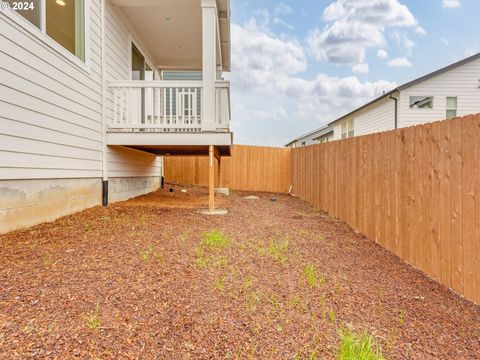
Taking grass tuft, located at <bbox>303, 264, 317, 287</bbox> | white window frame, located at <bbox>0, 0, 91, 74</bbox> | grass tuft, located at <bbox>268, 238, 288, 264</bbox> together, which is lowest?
grass tuft, located at <bbox>303, 264, 317, 287</bbox>

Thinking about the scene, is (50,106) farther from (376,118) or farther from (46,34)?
(376,118)

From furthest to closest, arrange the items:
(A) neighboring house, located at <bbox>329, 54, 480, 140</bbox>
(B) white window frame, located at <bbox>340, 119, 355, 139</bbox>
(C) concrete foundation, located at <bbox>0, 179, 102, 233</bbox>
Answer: (B) white window frame, located at <bbox>340, 119, 355, 139</bbox> < (A) neighboring house, located at <bbox>329, 54, 480, 140</bbox> < (C) concrete foundation, located at <bbox>0, 179, 102, 233</bbox>

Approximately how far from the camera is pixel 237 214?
594 centimetres

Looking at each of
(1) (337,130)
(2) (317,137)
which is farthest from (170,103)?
(2) (317,137)

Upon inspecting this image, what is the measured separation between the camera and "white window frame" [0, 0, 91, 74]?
345cm

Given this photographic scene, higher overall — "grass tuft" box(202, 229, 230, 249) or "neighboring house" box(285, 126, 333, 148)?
"neighboring house" box(285, 126, 333, 148)

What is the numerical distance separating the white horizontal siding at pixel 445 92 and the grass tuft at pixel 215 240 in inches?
461

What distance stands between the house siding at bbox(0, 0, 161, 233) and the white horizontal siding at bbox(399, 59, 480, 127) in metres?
11.6

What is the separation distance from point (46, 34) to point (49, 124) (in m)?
1.15

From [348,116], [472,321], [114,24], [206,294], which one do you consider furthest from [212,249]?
[348,116]

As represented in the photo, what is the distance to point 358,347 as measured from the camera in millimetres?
1931

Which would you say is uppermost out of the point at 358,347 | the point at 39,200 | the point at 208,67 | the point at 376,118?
the point at 376,118

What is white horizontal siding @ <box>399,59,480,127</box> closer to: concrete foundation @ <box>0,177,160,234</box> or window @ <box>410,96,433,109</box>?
window @ <box>410,96,433,109</box>

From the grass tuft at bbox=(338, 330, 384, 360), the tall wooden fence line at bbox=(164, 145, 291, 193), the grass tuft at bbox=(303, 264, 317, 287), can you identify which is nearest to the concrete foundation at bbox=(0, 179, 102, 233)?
the grass tuft at bbox=(303, 264, 317, 287)
